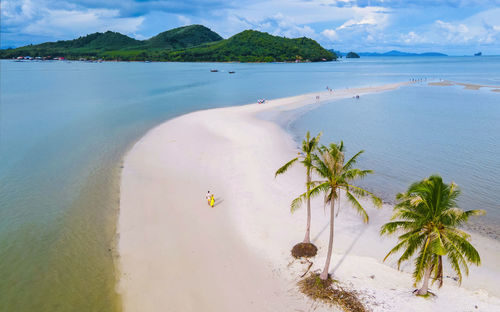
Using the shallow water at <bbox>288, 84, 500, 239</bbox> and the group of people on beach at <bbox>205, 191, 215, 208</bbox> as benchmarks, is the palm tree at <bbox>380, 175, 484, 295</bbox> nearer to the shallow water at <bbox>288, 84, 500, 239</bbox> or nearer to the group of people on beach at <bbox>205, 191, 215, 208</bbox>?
the shallow water at <bbox>288, 84, 500, 239</bbox>

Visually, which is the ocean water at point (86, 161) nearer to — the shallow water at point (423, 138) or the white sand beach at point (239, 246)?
the shallow water at point (423, 138)

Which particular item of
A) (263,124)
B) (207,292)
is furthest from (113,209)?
(263,124)

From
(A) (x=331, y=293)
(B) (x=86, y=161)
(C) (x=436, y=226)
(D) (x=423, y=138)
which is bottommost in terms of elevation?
(B) (x=86, y=161)

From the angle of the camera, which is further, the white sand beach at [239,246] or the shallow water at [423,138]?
the shallow water at [423,138]

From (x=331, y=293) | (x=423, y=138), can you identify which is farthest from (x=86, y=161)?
(x=423, y=138)

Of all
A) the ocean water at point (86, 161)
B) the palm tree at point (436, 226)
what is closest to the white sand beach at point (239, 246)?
the ocean water at point (86, 161)

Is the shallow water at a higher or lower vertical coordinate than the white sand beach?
higher

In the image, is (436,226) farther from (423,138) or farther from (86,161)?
(423,138)

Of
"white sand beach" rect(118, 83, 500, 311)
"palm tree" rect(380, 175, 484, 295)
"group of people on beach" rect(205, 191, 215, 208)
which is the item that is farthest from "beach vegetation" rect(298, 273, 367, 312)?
"group of people on beach" rect(205, 191, 215, 208)

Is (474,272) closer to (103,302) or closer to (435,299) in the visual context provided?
→ (435,299)
